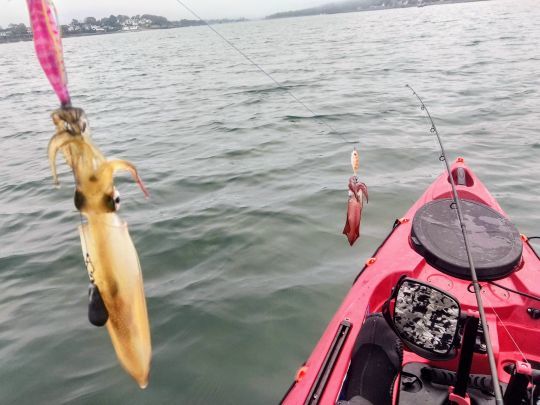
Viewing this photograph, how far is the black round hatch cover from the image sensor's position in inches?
127

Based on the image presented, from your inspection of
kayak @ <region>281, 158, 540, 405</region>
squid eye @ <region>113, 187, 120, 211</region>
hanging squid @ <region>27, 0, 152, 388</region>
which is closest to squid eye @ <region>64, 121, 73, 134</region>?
hanging squid @ <region>27, 0, 152, 388</region>

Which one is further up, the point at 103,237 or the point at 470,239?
the point at 103,237

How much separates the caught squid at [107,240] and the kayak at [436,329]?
1.91m

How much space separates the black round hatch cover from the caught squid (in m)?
2.89

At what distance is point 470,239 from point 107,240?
133 inches

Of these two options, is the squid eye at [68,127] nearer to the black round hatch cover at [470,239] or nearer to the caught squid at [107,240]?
the caught squid at [107,240]

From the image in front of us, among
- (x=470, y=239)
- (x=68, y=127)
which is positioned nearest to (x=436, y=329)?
(x=470, y=239)

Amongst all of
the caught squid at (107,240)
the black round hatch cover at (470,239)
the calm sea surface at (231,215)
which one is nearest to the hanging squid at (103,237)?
the caught squid at (107,240)

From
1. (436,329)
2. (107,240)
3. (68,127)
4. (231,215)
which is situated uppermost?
(68,127)

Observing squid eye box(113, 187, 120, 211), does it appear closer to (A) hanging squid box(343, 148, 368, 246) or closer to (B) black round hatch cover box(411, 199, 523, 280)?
(B) black round hatch cover box(411, 199, 523, 280)

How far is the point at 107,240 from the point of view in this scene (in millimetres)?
945

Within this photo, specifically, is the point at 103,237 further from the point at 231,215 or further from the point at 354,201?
the point at 231,215

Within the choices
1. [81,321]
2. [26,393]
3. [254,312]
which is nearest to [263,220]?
[254,312]

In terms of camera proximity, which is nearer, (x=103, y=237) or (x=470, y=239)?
(x=103, y=237)
